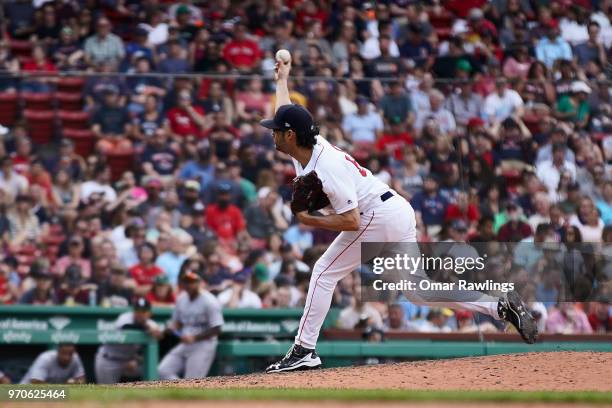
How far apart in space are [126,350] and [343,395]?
15.5 feet

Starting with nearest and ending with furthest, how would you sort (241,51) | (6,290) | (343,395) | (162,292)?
(343,395)
(6,290)
(162,292)
(241,51)

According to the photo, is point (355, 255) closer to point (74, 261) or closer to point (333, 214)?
point (333, 214)

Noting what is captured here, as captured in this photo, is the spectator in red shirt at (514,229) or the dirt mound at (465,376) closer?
the dirt mound at (465,376)

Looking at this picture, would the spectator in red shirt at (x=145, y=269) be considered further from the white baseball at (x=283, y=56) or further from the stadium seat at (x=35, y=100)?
→ the white baseball at (x=283, y=56)

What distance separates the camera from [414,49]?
49.6 ft

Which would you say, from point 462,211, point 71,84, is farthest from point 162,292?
point 462,211

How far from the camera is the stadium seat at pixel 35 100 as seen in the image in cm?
1152

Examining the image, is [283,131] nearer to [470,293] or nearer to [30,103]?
[470,293]

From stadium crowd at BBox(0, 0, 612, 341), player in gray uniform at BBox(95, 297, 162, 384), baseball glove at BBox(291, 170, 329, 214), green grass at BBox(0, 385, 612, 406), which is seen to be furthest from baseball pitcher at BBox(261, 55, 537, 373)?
stadium crowd at BBox(0, 0, 612, 341)

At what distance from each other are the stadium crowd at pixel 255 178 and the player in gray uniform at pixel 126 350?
22cm

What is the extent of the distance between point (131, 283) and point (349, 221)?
4249 mm

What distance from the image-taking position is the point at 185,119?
12023mm

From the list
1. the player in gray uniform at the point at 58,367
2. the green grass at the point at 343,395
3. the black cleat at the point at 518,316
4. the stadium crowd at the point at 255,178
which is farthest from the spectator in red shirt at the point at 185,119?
the green grass at the point at 343,395

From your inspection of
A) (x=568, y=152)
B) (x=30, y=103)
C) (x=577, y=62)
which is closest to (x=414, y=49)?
(x=577, y=62)
